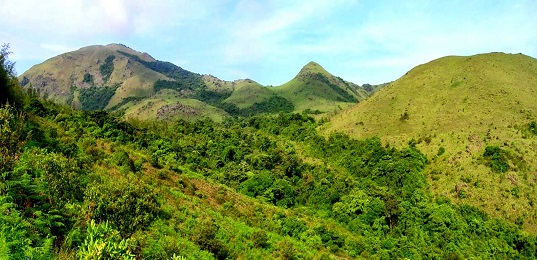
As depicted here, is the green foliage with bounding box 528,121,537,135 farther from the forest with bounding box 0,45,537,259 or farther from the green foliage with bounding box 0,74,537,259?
the forest with bounding box 0,45,537,259

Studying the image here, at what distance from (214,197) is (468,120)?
3363 inches

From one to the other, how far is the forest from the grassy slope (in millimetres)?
4648

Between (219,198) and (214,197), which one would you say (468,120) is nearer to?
(219,198)

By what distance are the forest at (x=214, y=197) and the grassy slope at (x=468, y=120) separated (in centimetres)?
465

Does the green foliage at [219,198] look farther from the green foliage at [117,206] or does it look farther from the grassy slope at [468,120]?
the grassy slope at [468,120]

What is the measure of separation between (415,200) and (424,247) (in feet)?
52.3

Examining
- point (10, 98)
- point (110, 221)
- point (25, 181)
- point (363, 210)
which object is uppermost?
point (10, 98)

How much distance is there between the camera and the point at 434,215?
69500mm

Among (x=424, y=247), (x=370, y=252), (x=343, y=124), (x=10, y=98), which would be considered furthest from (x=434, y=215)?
(x=10, y=98)

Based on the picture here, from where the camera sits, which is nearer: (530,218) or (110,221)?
(110,221)

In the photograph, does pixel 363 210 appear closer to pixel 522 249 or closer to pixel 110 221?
pixel 522 249

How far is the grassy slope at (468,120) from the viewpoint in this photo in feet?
257

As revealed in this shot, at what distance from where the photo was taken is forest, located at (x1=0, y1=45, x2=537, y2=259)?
19.3 metres

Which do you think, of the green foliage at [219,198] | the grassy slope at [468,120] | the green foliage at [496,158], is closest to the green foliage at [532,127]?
the grassy slope at [468,120]
